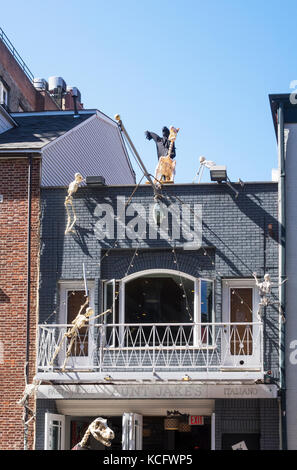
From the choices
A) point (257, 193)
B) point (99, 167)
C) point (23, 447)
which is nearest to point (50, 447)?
point (23, 447)

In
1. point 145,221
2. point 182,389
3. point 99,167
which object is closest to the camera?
point 182,389

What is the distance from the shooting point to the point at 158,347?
2020 centimetres

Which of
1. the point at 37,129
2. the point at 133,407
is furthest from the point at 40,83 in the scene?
the point at 133,407

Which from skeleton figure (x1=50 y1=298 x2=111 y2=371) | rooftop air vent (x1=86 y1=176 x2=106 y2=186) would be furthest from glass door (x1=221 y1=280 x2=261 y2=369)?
rooftop air vent (x1=86 y1=176 x2=106 y2=186)

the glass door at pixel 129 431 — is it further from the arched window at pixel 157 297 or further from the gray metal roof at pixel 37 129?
the gray metal roof at pixel 37 129

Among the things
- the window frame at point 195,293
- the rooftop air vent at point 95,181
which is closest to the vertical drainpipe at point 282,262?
the window frame at point 195,293

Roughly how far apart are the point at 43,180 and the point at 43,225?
122 centimetres

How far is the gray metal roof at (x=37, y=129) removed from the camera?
73.6 ft

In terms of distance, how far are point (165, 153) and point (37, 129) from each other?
371cm

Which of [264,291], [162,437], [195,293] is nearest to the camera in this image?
[264,291]

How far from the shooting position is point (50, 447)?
2039cm

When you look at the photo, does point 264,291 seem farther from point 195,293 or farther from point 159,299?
point 159,299

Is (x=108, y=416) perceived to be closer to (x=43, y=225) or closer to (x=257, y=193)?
(x=43, y=225)

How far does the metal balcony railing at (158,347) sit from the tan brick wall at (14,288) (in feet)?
1.89
